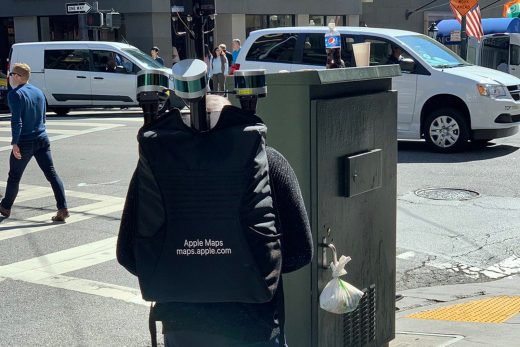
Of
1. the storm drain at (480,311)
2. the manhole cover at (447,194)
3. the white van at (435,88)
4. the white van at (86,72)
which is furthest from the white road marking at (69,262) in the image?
the white van at (86,72)

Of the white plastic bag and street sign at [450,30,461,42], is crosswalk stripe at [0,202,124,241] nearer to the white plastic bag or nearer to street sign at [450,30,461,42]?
the white plastic bag

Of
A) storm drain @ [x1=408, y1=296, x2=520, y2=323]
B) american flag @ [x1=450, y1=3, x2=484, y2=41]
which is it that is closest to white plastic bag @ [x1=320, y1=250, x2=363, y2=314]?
storm drain @ [x1=408, y1=296, x2=520, y2=323]

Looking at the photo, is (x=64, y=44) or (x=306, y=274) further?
(x=64, y=44)

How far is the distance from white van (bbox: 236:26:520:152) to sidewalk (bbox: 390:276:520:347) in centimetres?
619

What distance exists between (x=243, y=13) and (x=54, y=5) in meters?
7.57

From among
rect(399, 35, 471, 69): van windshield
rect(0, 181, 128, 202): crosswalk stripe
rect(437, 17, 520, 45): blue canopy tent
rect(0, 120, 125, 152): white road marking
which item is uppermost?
rect(437, 17, 520, 45): blue canopy tent

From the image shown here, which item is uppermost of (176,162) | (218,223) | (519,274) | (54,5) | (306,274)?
(54,5)

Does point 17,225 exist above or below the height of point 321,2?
below

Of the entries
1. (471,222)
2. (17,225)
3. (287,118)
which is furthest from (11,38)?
(287,118)

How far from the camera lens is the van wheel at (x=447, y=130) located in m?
12.6

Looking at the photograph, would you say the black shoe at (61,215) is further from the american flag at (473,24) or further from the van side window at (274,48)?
the american flag at (473,24)

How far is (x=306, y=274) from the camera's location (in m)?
3.73

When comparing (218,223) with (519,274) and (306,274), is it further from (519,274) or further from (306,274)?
(519,274)

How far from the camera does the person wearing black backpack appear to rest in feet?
8.61
